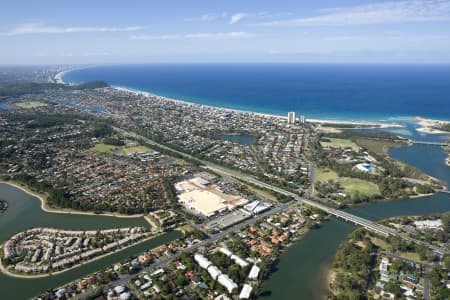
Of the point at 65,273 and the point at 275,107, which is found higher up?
the point at 275,107

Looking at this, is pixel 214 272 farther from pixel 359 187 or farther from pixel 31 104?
pixel 31 104

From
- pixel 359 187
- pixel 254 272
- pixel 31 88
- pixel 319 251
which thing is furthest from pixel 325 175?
pixel 31 88

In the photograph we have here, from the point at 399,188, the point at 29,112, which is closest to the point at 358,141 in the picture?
the point at 399,188

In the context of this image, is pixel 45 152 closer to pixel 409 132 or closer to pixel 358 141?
pixel 358 141

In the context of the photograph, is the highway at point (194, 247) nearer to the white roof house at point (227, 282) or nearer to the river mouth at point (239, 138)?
the white roof house at point (227, 282)

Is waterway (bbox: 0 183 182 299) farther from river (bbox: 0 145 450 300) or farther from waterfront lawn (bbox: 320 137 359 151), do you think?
waterfront lawn (bbox: 320 137 359 151)

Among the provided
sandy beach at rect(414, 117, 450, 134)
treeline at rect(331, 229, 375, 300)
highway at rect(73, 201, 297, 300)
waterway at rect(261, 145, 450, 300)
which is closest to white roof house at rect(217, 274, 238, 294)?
waterway at rect(261, 145, 450, 300)
